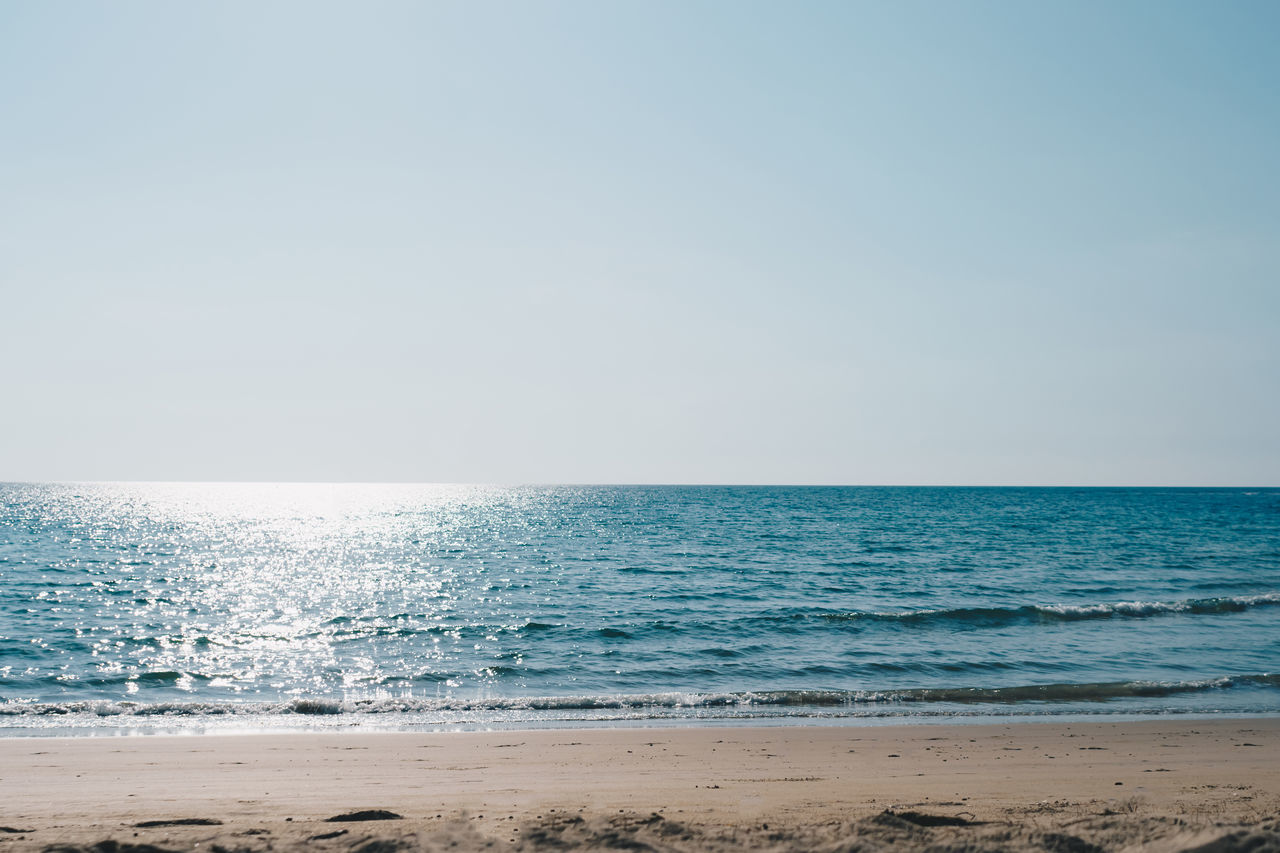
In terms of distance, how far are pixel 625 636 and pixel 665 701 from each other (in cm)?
688

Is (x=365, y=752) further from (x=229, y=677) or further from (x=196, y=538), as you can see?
(x=196, y=538)

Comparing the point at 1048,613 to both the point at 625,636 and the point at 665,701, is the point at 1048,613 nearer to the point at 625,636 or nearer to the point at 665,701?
the point at 625,636

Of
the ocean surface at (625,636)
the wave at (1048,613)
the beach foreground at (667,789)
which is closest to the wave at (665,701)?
the ocean surface at (625,636)

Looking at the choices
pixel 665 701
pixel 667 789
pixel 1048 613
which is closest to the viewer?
pixel 667 789

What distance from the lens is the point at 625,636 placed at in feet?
75.7

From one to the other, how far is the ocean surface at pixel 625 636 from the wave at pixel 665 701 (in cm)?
6

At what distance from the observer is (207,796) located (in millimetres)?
9516

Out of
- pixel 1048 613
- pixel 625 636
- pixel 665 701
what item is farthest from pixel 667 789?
pixel 1048 613

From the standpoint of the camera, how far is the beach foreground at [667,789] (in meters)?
7.35

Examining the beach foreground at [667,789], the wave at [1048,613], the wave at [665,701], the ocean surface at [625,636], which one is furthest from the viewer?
the wave at [1048,613]

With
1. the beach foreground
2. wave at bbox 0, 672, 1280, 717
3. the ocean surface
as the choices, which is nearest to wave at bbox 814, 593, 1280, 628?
the ocean surface

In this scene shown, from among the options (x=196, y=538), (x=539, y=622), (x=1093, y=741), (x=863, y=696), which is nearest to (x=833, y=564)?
(x=539, y=622)

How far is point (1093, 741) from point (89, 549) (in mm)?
57349

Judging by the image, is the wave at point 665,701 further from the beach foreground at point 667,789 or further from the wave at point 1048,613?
the wave at point 1048,613
